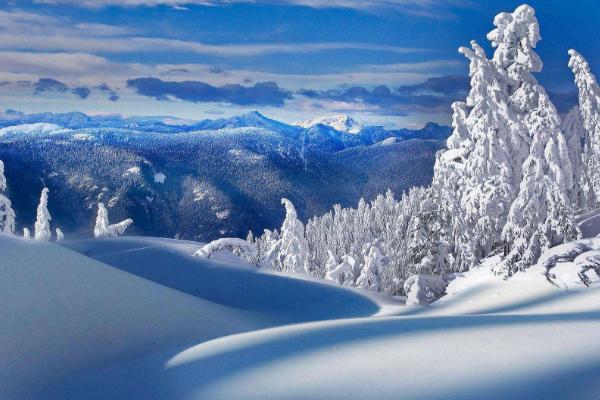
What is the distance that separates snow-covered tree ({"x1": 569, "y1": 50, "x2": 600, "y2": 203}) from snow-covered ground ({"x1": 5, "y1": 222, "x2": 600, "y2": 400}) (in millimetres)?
24100

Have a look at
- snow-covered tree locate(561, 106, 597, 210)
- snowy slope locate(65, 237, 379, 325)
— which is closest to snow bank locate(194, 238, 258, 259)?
snowy slope locate(65, 237, 379, 325)

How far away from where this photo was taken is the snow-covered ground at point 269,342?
593 cm

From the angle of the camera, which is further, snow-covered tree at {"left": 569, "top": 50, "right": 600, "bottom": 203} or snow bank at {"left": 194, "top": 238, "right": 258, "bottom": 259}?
snow-covered tree at {"left": 569, "top": 50, "right": 600, "bottom": 203}

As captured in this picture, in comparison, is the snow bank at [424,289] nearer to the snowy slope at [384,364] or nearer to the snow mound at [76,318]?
the snow mound at [76,318]

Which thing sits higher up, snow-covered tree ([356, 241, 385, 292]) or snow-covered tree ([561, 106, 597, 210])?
snow-covered tree ([561, 106, 597, 210])

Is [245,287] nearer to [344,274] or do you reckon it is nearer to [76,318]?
[76,318]

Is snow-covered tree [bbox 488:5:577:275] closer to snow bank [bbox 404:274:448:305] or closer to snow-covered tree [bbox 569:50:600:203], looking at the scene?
snow bank [bbox 404:274:448:305]

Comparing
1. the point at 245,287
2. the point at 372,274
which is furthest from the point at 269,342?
the point at 372,274

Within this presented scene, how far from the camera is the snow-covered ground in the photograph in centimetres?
593

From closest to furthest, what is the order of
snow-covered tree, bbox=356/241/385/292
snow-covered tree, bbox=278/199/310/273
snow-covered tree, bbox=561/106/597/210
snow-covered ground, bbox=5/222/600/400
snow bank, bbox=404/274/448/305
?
snow-covered ground, bbox=5/222/600/400
snow bank, bbox=404/274/448/305
snow-covered tree, bbox=356/241/385/292
snow-covered tree, bbox=278/199/310/273
snow-covered tree, bbox=561/106/597/210

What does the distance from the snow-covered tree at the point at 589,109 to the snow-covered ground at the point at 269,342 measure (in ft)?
79.1

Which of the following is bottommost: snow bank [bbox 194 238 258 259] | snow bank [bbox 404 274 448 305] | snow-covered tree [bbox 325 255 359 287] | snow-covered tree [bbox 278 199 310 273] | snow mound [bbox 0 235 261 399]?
snow-covered tree [bbox 325 255 359 287]

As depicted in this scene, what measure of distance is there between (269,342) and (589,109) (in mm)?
33814

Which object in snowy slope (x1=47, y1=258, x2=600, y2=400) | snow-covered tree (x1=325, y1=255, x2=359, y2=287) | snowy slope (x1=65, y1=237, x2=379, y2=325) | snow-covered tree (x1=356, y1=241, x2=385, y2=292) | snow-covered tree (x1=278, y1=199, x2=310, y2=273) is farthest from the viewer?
snow-covered tree (x1=325, y1=255, x2=359, y2=287)
